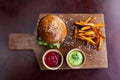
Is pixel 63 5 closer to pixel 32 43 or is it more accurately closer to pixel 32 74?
pixel 32 43

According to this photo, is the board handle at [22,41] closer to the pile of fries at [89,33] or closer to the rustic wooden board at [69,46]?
the rustic wooden board at [69,46]

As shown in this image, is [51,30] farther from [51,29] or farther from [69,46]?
[69,46]

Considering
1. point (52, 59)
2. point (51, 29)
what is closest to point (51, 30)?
point (51, 29)

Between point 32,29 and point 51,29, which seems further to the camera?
point 32,29

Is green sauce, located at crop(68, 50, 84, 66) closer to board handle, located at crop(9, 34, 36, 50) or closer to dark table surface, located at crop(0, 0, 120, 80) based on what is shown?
dark table surface, located at crop(0, 0, 120, 80)

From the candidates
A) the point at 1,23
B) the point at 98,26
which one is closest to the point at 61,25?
the point at 98,26
